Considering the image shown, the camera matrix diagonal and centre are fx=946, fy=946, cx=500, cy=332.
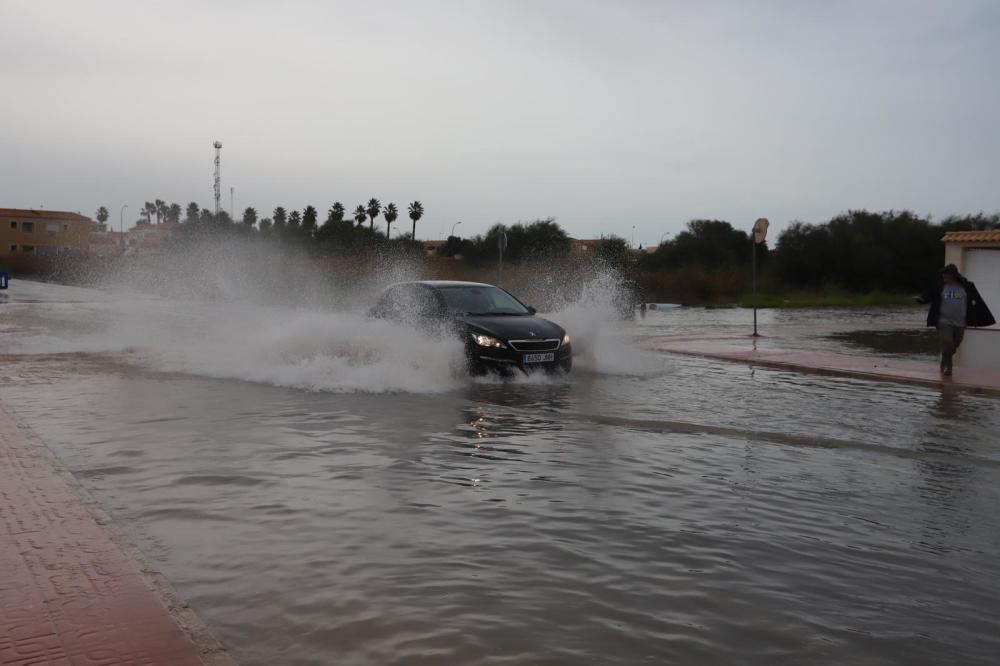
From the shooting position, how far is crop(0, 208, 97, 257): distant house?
12569 centimetres

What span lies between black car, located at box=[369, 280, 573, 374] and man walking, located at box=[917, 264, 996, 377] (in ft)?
19.8

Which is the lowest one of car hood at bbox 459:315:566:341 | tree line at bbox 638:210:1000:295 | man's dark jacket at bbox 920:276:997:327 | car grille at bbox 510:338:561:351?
car grille at bbox 510:338:561:351

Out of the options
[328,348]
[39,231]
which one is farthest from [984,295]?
[39,231]

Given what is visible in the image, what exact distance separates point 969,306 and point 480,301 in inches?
302

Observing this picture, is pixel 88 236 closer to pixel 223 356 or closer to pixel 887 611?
pixel 223 356

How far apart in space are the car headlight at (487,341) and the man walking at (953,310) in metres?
6.88

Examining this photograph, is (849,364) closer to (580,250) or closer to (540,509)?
(540,509)

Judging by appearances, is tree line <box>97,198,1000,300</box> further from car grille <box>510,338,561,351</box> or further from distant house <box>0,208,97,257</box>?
distant house <box>0,208,97,257</box>

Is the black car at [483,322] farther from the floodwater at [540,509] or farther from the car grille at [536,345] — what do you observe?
the floodwater at [540,509]

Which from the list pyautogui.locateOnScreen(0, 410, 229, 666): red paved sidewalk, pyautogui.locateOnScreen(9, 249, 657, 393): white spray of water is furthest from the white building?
pyautogui.locateOnScreen(0, 410, 229, 666): red paved sidewalk

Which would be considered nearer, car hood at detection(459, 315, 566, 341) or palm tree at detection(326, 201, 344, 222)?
car hood at detection(459, 315, 566, 341)

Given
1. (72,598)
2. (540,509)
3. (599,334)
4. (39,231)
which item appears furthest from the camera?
(39,231)

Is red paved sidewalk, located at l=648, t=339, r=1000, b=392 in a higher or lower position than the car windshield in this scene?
lower

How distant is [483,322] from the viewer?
13406 millimetres
